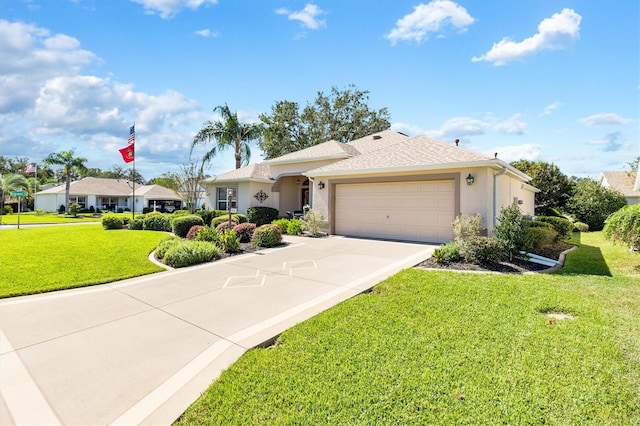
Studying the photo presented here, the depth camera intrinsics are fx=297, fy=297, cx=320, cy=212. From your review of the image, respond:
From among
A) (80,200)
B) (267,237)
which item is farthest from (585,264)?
(80,200)

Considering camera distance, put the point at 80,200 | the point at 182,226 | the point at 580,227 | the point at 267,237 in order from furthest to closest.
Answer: the point at 80,200
the point at 580,227
the point at 182,226
the point at 267,237

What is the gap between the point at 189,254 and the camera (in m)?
9.23

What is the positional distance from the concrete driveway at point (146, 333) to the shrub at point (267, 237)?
124 inches

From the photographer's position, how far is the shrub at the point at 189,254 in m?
8.99

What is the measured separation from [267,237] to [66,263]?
6.12m

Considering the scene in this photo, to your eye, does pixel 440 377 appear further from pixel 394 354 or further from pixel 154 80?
pixel 154 80

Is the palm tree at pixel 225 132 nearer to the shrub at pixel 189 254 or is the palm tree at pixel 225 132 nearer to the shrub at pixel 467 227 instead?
the shrub at pixel 189 254

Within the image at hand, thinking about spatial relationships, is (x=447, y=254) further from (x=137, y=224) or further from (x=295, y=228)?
(x=137, y=224)

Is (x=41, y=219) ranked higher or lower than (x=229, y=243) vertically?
higher

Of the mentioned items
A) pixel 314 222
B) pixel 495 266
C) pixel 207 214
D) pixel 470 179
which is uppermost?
pixel 470 179

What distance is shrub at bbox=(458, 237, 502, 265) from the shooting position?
8312mm

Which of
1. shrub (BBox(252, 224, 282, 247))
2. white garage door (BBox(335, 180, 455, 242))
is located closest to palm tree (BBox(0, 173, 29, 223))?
shrub (BBox(252, 224, 282, 247))

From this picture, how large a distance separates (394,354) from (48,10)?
1453cm

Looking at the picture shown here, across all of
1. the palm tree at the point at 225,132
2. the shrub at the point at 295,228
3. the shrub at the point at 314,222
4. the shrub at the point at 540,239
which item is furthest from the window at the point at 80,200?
the shrub at the point at 540,239
